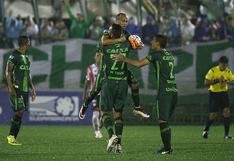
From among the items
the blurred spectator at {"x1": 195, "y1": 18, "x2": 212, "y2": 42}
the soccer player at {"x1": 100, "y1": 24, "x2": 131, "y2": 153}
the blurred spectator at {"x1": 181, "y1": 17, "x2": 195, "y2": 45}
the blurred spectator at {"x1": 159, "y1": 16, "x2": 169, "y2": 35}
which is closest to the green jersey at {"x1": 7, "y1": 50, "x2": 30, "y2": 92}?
the soccer player at {"x1": 100, "y1": 24, "x2": 131, "y2": 153}

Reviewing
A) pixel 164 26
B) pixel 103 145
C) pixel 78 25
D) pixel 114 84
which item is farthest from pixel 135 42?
pixel 78 25

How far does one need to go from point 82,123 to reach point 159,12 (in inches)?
235

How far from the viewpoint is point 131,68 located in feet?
92.8

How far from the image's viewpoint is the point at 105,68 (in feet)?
54.8

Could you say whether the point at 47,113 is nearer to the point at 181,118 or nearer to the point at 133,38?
the point at 181,118

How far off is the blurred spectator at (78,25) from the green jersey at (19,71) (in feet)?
32.9

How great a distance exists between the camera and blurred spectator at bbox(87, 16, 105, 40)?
29.3 metres

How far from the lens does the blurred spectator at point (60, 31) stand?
29.6 m

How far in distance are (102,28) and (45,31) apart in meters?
2.12

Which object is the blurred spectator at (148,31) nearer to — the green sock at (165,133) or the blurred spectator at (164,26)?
the blurred spectator at (164,26)

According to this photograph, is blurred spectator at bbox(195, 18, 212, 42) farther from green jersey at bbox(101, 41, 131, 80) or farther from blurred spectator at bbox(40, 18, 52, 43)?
green jersey at bbox(101, 41, 131, 80)

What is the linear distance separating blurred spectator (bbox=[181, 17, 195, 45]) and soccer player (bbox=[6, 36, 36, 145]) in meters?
11.5

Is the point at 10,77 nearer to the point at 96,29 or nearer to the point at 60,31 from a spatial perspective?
the point at 96,29

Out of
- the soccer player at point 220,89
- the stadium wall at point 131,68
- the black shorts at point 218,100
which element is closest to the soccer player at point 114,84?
the soccer player at point 220,89
